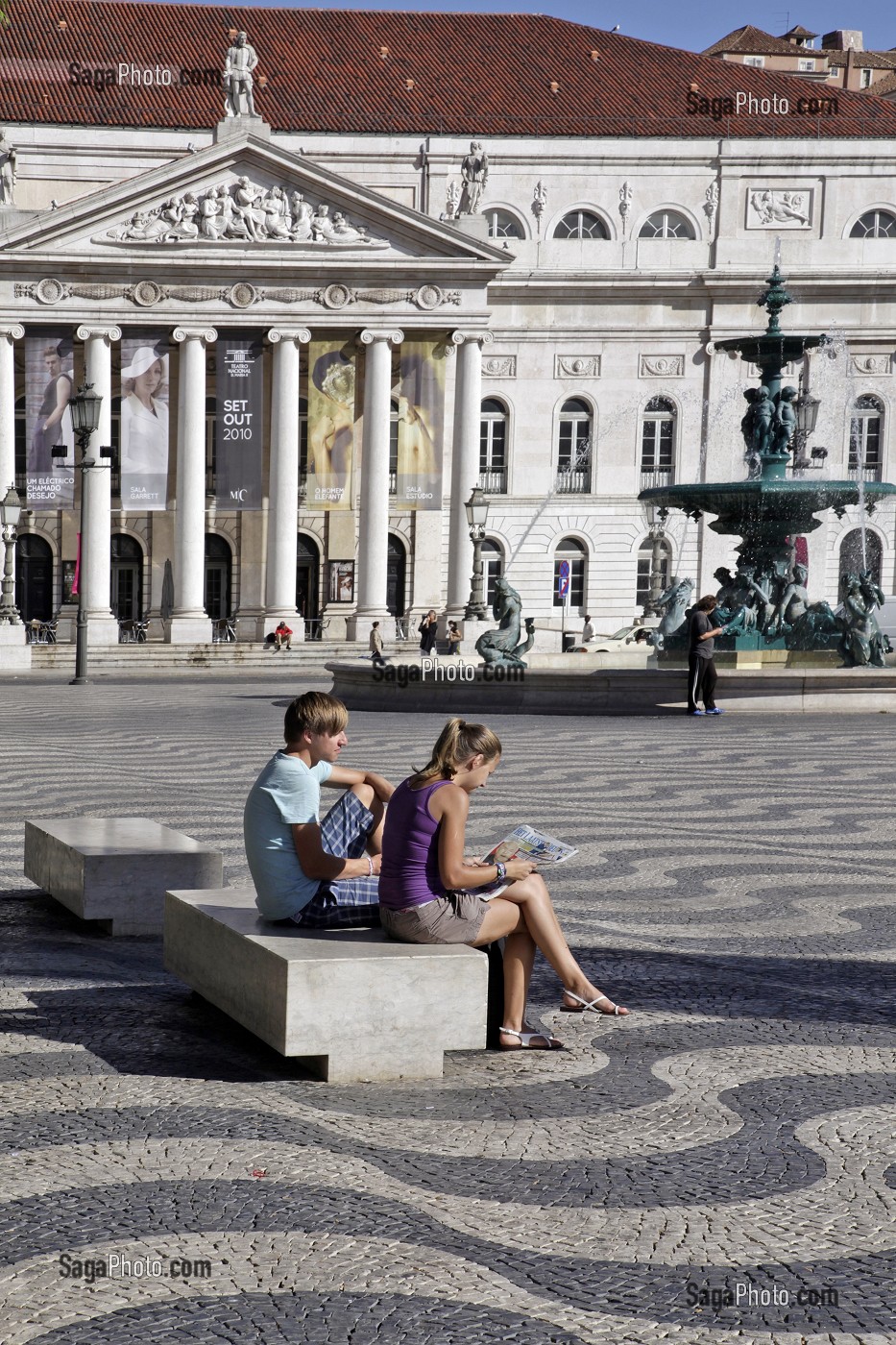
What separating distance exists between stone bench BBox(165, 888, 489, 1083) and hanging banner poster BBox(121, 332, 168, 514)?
4166cm

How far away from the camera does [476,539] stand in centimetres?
3650

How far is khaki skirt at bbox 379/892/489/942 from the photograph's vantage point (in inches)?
215

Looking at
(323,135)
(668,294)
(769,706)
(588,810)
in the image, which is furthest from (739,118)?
(588,810)

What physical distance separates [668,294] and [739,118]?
7.28m

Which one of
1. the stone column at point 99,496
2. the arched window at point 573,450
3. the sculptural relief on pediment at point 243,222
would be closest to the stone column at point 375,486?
→ the sculptural relief on pediment at point 243,222

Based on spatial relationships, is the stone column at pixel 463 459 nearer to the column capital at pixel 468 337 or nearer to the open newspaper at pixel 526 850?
the column capital at pixel 468 337

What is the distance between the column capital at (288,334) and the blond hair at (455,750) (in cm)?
4497

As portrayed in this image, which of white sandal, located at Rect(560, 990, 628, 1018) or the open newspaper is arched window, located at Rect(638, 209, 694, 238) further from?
the open newspaper

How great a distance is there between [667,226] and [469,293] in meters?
9.36

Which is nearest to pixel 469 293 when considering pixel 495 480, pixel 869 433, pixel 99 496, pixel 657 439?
pixel 495 480

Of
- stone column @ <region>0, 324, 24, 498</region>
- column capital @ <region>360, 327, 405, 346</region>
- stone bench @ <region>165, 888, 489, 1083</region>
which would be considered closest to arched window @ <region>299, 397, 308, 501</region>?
column capital @ <region>360, 327, 405, 346</region>

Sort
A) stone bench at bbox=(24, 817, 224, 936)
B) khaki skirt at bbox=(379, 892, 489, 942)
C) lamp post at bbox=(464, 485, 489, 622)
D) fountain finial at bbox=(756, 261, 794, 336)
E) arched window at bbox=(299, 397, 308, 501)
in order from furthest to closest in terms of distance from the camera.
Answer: arched window at bbox=(299, 397, 308, 501)
lamp post at bbox=(464, 485, 489, 622)
fountain finial at bbox=(756, 261, 794, 336)
stone bench at bbox=(24, 817, 224, 936)
khaki skirt at bbox=(379, 892, 489, 942)

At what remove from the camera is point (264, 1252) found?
366 cm

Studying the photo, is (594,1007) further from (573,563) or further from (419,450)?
(573,563)
